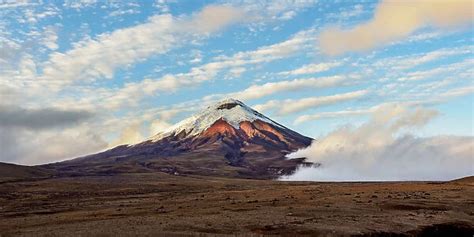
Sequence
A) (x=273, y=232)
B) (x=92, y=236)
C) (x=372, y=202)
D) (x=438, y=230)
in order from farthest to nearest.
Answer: (x=372, y=202), (x=438, y=230), (x=273, y=232), (x=92, y=236)

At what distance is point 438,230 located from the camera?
159 ft

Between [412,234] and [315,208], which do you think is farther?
Result: [315,208]

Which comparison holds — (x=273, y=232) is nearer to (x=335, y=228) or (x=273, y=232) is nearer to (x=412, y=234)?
(x=335, y=228)

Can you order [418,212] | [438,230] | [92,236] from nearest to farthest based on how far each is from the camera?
1. [92,236]
2. [438,230]
3. [418,212]

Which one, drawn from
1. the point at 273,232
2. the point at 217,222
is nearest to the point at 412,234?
the point at 273,232

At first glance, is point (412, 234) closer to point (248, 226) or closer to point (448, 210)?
point (248, 226)

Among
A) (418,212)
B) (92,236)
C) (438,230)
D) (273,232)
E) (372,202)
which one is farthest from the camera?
(372,202)

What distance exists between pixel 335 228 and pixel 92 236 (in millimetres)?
20234

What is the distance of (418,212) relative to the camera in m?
58.8

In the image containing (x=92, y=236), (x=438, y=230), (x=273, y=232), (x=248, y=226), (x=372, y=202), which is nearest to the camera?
(x=92, y=236)

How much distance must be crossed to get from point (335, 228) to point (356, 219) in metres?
7.01

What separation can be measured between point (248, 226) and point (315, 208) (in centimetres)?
1794

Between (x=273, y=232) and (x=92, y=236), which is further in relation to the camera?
(x=273, y=232)

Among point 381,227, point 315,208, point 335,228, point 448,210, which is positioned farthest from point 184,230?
point 448,210
